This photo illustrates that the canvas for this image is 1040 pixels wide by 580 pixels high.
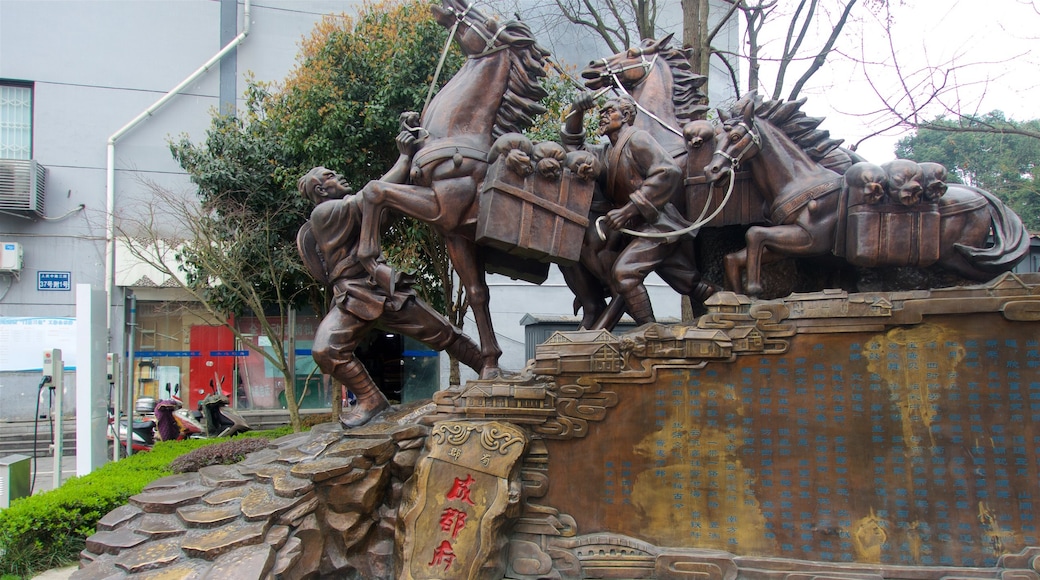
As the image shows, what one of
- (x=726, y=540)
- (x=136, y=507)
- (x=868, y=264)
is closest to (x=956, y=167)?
(x=868, y=264)

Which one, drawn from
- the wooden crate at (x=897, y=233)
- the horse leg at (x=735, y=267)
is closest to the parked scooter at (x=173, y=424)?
the horse leg at (x=735, y=267)

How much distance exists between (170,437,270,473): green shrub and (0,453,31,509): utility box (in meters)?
1.27

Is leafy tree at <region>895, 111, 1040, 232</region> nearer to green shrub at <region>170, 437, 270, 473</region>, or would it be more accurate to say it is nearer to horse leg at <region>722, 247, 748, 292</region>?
horse leg at <region>722, 247, 748, 292</region>

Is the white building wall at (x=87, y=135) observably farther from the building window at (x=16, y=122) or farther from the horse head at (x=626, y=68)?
the horse head at (x=626, y=68)

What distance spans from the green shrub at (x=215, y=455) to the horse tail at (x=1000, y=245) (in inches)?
247

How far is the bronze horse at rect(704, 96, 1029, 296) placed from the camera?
4.29 m

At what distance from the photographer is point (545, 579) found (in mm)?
4008

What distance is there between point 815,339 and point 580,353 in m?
1.38

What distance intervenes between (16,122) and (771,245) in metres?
13.6

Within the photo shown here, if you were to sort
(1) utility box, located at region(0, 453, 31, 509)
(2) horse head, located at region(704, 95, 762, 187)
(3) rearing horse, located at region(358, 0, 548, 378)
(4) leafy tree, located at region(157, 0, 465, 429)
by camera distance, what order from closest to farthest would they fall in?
(2) horse head, located at region(704, 95, 762, 187)
(3) rearing horse, located at region(358, 0, 548, 378)
(1) utility box, located at region(0, 453, 31, 509)
(4) leafy tree, located at region(157, 0, 465, 429)

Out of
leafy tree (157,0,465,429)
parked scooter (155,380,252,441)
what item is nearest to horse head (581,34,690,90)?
leafy tree (157,0,465,429)

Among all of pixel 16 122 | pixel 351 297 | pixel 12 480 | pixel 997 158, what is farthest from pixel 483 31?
pixel 997 158

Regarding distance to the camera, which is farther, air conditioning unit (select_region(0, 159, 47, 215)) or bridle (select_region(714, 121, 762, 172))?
air conditioning unit (select_region(0, 159, 47, 215))

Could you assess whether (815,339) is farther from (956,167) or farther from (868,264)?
(956,167)
